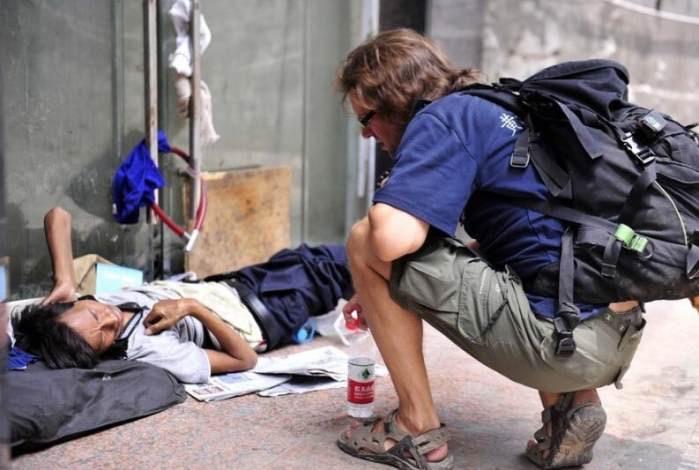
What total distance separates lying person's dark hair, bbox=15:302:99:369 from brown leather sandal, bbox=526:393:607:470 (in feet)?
5.07

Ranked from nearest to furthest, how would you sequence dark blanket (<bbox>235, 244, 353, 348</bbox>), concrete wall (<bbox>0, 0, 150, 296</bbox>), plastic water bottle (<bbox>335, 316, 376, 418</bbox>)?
plastic water bottle (<bbox>335, 316, 376, 418</bbox>) → concrete wall (<bbox>0, 0, 150, 296</bbox>) → dark blanket (<bbox>235, 244, 353, 348</bbox>)

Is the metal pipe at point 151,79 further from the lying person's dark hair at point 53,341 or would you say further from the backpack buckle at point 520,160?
the backpack buckle at point 520,160

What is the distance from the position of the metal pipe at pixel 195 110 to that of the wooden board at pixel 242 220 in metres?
0.11

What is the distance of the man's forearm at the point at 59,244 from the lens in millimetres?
3516

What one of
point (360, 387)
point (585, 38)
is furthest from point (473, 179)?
point (585, 38)

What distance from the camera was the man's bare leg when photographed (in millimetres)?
2521

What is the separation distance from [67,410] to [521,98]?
1667 millimetres

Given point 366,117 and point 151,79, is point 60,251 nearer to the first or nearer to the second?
point 151,79

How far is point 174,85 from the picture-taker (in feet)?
14.3

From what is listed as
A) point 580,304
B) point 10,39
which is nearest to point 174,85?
point 10,39

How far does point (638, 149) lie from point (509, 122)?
1.13ft

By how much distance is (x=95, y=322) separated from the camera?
124 inches

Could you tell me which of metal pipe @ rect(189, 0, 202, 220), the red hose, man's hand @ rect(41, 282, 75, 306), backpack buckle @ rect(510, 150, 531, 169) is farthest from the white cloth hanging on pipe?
backpack buckle @ rect(510, 150, 531, 169)

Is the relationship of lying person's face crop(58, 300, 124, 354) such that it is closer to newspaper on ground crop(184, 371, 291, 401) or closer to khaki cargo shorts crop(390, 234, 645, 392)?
newspaper on ground crop(184, 371, 291, 401)
